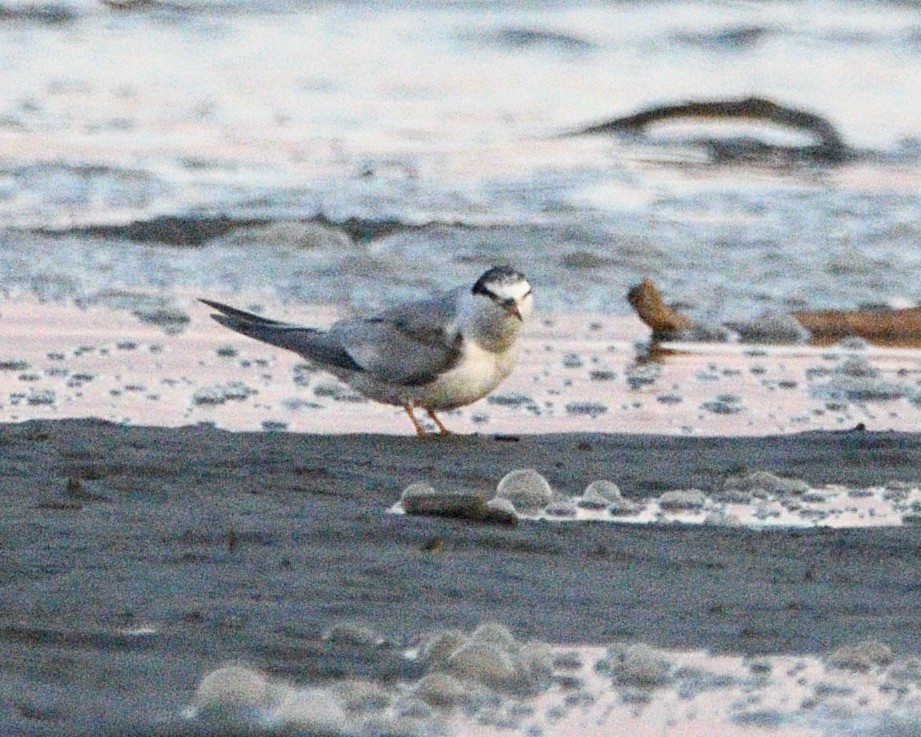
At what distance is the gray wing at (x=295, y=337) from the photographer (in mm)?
6820

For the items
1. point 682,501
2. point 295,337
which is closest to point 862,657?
point 682,501

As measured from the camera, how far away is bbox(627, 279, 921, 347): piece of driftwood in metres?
8.46

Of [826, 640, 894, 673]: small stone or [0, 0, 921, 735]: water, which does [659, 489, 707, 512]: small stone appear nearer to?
[0, 0, 921, 735]: water

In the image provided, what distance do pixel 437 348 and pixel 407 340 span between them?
0.13m

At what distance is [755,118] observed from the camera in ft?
52.5

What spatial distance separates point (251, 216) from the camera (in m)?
11.8

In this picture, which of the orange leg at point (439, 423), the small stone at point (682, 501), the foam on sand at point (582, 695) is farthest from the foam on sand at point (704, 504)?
the foam on sand at point (582, 695)

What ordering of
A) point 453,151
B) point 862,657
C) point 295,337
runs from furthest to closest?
point 453,151, point 295,337, point 862,657

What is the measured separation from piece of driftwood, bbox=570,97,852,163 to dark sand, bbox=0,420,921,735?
8.90m

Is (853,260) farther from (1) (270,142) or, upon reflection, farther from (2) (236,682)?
(2) (236,682)

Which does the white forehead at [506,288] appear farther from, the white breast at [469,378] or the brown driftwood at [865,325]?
the brown driftwood at [865,325]

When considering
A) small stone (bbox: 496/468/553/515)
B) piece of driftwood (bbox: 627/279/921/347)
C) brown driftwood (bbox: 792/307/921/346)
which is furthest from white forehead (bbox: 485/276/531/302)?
brown driftwood (bbox: 792/307/921/346)

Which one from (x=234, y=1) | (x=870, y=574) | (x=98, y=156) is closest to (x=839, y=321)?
(x=870, y=574)

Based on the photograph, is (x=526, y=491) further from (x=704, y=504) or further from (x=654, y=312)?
(x=654, y=312)
